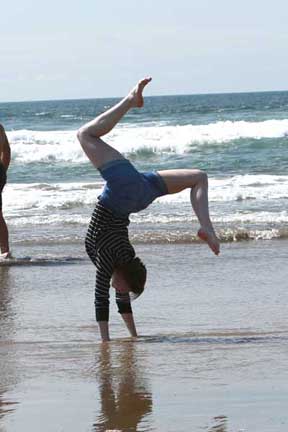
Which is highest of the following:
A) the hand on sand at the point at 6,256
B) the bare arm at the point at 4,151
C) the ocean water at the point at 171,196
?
the bare arm at the point at 4,151

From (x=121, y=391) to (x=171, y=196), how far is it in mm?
11026

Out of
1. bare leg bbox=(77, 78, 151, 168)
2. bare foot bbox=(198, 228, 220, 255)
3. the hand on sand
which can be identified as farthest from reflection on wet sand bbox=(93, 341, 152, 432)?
the hand on sand

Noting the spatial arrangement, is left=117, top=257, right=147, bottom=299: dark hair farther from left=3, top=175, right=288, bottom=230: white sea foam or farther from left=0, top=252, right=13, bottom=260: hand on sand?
left=3, top=175, right=288, bottom=230: white sea foam

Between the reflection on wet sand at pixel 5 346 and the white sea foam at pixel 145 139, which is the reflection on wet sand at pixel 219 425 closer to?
the reflection on wet sand at pixel 5 346

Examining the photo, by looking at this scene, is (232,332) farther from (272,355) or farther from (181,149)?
(181,149)

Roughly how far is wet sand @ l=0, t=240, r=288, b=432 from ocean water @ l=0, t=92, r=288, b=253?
269 cm

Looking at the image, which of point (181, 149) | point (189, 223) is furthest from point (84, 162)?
point (189, 223)

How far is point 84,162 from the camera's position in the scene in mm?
25703

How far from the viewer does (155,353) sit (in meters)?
5.61

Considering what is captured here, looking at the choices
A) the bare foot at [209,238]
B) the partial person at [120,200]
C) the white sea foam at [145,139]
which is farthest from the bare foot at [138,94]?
the white sea foam at [145,139]

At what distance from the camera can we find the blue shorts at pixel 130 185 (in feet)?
18.4

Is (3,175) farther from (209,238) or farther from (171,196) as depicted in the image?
(171,196)

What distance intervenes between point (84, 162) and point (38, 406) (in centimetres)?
2137

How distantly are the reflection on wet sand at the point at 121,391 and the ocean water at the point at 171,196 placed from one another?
5.82 metres
